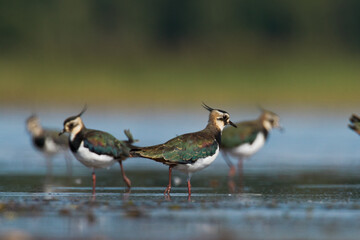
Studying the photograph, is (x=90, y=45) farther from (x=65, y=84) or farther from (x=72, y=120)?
(x=72, y=120)

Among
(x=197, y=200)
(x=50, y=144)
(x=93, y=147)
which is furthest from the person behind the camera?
(x=50, y=144)

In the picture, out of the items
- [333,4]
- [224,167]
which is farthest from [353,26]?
[224,167]

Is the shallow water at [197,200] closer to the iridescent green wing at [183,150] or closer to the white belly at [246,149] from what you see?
the white belly at [246,149]

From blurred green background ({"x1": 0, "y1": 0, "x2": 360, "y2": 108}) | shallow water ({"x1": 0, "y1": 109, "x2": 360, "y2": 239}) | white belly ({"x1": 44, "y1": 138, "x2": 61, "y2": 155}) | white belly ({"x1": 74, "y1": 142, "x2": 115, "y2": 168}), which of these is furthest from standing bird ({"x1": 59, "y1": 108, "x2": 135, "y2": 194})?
blurred green background ({"x1": 0, "y1": 0, "x2": 360, "y2": 108})

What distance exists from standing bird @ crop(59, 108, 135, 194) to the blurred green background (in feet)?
75.8

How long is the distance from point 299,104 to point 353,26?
936 inches

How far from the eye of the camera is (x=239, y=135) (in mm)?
17453

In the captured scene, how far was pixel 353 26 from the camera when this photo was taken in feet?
197

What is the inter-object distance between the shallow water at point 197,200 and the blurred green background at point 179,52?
18.3 m

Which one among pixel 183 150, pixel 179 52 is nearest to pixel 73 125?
pixel 183 150

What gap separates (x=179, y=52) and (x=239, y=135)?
3837cm

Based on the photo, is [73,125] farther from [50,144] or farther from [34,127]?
[34,127]

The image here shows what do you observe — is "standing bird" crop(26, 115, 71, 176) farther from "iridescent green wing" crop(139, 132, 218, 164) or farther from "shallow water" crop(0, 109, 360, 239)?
"iridescent green wing" crop(139, 132, 218, 164)

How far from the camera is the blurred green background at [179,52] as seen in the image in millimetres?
41666
